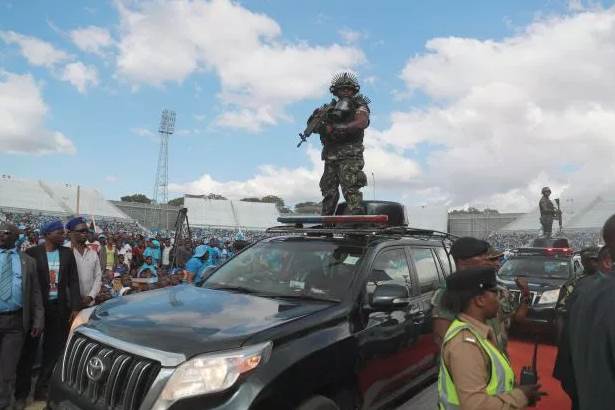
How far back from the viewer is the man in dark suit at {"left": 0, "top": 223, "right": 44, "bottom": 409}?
13.1ft

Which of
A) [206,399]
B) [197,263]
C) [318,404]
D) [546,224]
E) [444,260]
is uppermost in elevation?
[546,224]

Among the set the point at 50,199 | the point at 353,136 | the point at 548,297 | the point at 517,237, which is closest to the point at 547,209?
the point at 548,297

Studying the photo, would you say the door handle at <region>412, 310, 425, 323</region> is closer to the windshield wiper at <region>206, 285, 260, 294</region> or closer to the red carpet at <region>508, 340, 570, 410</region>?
the windshield wiper at <region>206, 285, 260, 294</region>

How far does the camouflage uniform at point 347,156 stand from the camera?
5.90 metres

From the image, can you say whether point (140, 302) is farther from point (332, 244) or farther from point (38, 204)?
point (38, 204)

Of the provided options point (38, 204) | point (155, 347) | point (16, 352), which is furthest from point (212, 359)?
point (38, 204)

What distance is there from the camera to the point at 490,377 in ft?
6.49

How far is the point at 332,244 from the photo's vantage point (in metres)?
3.96

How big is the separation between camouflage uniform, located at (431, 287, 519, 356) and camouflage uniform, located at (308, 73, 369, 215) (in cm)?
265

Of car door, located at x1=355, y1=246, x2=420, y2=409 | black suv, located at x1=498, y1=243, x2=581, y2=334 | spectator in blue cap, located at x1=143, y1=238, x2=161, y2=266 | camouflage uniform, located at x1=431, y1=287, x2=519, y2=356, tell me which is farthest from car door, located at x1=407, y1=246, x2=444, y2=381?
spectator in blue cap, located at x1=143, y1=238, x2=161, y2=266

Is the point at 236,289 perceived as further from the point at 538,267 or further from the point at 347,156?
the point at 538,267

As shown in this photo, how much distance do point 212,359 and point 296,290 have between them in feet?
3.91

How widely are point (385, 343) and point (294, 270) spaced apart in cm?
88

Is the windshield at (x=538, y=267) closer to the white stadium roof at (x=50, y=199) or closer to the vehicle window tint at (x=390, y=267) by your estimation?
the vehicle window tint at (x=390, y=267)
